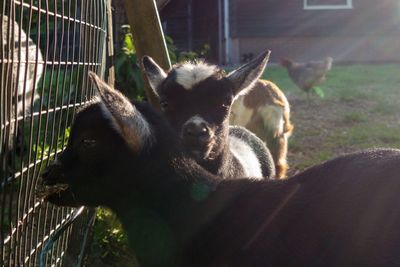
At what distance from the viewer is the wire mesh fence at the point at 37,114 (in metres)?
2.68

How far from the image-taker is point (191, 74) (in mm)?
4527

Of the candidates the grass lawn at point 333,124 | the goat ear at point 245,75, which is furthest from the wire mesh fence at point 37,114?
the goat ear at point 245,75

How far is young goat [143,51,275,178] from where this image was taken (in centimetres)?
423

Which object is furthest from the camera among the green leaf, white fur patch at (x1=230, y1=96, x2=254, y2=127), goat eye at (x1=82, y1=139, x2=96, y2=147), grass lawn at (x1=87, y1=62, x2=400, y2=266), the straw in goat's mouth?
the green leaf

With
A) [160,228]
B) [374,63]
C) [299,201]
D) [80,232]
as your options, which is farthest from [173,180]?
[374,63]

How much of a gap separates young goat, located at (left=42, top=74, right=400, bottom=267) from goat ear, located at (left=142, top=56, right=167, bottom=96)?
175 cm

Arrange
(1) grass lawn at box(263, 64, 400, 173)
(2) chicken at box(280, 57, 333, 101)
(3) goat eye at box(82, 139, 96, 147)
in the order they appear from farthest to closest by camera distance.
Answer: (2) chicken at box(280, 57, 333, 101) < (1) grass lawn at box(263, 64, 400, 173) < (3) goat eye at box(82, 139, 96, 147)

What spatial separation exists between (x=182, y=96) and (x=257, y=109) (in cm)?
295

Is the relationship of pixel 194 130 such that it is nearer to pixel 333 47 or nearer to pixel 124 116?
pixel 124 116

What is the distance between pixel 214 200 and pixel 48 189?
824 mm

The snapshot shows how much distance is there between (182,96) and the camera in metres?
4.45

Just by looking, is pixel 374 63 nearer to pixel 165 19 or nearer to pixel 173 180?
pixel 165 19

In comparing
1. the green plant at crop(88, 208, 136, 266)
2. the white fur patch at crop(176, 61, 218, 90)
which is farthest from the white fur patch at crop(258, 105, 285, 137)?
the green plant at crop(88, 208, 136, 266)

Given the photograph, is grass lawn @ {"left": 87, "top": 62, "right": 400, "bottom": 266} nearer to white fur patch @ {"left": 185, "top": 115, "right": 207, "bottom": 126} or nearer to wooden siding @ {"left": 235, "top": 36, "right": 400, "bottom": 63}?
white fur patch @ {"left": 185, "top": 115, "right": 207, "bottom": 126}
